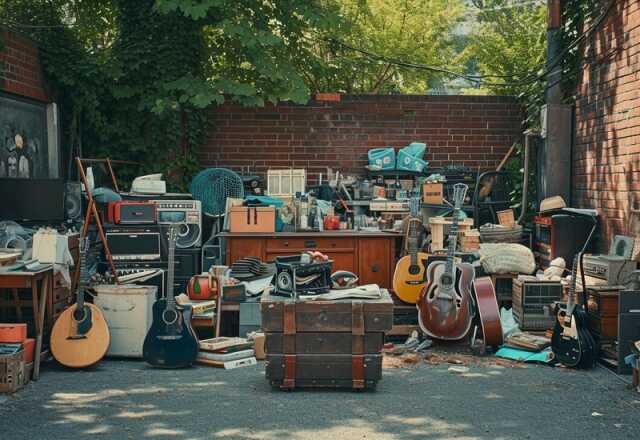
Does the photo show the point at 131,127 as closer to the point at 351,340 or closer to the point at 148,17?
the point at 148,17

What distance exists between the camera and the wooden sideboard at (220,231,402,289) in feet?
32.7

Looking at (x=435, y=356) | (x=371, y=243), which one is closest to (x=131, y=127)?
(x=371, y=243)

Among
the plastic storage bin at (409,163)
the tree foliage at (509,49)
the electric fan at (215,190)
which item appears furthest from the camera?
the tree foliage at (509,49)

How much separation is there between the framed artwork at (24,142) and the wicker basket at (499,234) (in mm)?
5222

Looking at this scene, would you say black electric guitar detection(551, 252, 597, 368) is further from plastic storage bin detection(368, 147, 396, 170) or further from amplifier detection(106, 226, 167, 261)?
amplifier detection(106, 226, 167, 261)

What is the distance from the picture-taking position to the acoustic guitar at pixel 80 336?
7.39m

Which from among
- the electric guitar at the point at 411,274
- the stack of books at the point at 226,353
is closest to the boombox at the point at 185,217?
the stack of books at the point at 226,353

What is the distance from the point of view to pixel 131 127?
1111 cm

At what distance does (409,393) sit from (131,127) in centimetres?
610

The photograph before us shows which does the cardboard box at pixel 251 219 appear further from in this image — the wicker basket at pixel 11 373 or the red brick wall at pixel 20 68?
the wicker basket at pixel 11 373

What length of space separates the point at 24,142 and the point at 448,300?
5095 mm

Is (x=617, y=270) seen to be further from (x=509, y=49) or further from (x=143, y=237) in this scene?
(x=509, y=49)

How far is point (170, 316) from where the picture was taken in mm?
7484

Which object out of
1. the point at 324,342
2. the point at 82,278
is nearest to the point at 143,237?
the point at 82,278
